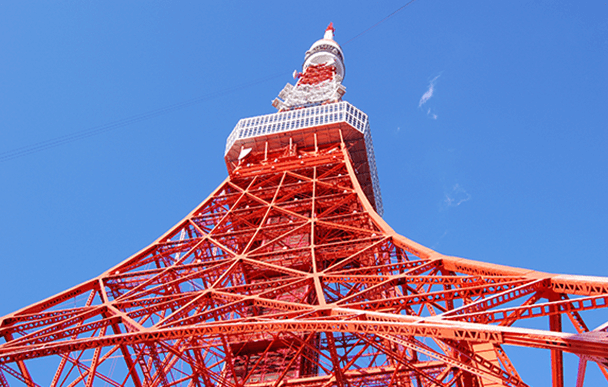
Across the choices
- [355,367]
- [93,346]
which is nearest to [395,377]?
[355,367]

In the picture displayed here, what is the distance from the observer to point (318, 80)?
46.7 meters

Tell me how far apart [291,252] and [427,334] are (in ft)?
31.2

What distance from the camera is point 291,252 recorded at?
18.2 meters

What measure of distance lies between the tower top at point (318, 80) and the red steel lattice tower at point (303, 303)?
731 cm

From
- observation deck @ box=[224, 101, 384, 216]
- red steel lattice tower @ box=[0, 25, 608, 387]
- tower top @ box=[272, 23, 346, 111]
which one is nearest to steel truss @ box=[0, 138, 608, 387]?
red steel lattice tower @ box=[0, 25, 608, 387]

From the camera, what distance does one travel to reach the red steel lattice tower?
962 cm

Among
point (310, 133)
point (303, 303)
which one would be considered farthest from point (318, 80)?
point (303, 303)

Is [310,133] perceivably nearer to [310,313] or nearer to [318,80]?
[318,80]

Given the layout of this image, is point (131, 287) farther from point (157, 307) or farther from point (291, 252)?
point (291, 252)

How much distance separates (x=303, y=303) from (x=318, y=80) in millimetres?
33769

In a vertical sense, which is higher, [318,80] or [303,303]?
[318,80]

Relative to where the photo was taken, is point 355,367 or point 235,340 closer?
point 355,367

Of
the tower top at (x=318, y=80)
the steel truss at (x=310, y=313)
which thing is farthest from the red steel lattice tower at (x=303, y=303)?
the tower top at (x=318, y=80)

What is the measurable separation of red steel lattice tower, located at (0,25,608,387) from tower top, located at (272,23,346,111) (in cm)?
731
